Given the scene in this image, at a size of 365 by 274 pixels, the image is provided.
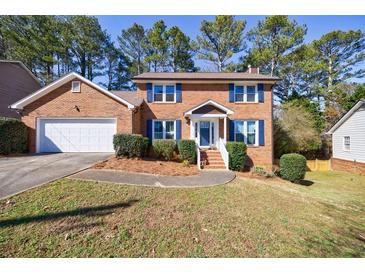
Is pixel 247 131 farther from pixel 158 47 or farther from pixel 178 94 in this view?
pixel 158 47

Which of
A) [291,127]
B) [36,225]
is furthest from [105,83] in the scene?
[36,225]

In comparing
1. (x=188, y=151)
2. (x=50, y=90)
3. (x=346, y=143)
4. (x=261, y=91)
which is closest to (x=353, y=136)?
(x=346, y=143)

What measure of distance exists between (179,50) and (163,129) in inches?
621

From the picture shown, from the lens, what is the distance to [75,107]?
40.0 feet

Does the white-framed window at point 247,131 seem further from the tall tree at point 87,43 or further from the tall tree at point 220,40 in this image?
the tall tree at point 87,43

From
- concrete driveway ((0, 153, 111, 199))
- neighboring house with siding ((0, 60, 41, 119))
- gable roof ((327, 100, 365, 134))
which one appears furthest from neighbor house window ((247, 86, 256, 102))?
neighboring house with siding ((0, 60, 41, 119))

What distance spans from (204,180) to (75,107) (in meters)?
9.86

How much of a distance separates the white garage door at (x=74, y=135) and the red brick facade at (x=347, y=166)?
724 inches

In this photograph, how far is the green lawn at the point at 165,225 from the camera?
352cm

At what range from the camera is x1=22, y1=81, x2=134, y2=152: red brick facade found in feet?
39.7

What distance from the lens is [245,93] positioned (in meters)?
13.9

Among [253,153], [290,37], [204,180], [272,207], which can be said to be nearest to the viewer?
[272,207]

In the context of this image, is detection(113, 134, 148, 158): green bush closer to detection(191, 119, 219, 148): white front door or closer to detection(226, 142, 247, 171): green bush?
detection(191, 119, 219, 148): white front door

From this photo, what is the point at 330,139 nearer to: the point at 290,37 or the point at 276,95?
the point at 276,95
